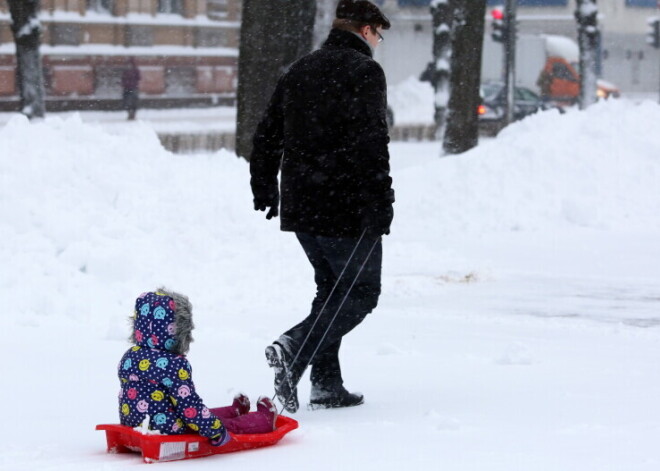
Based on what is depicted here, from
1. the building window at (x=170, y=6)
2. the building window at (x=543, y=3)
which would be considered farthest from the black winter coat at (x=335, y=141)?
the building window at (x=543, y=3)

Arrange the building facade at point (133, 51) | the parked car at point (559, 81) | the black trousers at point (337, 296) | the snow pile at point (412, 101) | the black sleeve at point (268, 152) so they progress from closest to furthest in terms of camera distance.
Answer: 1. the black trousers at point (337, 296)
2. the black sleeve at point (268, 152)
3. the building facade at point (133, 51)
4. the snow pile at point (412, 101)
5. the parked car at point (559, 81)

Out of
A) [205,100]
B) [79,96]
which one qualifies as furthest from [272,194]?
[205,100]

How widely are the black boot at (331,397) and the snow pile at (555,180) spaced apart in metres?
7.12

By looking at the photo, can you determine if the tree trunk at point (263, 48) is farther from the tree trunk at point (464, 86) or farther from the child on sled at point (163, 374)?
the child on sled at point (163, 374)

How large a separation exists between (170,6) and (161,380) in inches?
1585

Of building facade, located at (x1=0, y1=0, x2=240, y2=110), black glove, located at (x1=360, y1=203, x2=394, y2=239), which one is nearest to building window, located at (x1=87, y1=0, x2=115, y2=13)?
building facade, located at (x1=0, y1=0, x2=240, y2=110)

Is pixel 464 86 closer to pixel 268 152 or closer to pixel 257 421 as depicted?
pixel 268 152

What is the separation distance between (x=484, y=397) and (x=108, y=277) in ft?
12.2

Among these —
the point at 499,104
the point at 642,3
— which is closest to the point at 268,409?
the point at 499,104

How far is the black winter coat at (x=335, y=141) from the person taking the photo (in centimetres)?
520

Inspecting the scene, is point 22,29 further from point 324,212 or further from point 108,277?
point 324,212

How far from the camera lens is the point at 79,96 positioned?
3834 centimetres

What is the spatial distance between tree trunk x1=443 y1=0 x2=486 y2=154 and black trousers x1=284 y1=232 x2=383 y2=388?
12.8 metres

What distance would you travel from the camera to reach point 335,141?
5320 mm
